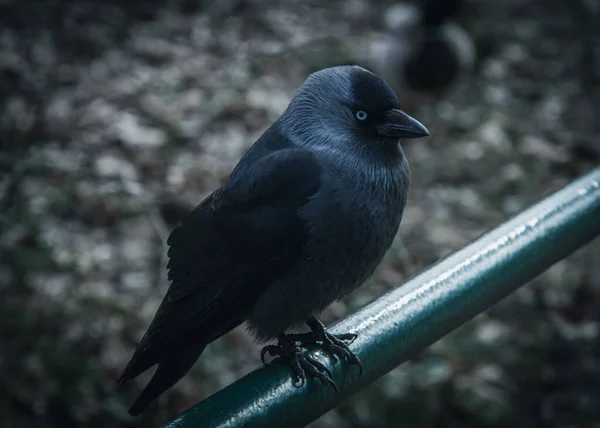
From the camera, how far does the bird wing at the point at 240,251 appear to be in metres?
2.46

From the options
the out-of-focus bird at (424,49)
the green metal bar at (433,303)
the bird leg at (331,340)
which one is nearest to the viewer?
the green metal bar at (433,303)

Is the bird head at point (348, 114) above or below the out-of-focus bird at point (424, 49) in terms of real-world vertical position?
above

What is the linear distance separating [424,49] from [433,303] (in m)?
4.70

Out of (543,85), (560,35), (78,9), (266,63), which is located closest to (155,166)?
(266,63)

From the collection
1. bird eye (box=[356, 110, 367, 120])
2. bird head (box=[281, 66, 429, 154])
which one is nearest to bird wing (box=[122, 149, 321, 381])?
bird head (box=[281, 66, 429, 154])

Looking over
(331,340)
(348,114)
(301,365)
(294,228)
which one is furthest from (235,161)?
(301,365)

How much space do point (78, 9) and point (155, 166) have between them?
7.29 feet

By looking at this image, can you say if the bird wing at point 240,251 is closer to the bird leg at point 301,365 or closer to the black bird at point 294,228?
the black bird at point 294,228

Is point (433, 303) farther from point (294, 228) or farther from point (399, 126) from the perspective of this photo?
point (399, 126)

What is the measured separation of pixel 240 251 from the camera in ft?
8.31

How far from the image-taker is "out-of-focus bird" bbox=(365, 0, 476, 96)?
638 cm

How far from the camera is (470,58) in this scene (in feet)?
21.8

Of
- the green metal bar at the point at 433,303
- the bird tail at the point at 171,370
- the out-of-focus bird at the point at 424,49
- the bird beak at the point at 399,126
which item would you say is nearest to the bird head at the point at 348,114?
the bird beak at the point at 399,126

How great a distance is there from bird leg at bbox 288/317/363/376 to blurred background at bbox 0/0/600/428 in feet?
4.23
